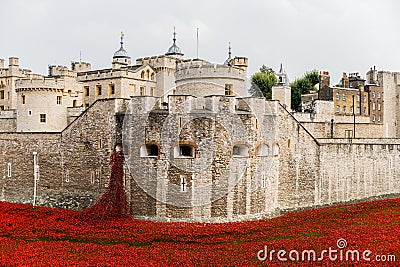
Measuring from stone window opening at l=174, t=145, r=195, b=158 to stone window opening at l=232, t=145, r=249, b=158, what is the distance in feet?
7.58

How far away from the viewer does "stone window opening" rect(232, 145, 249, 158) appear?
2683 centimetres

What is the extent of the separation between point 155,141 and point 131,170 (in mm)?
2097

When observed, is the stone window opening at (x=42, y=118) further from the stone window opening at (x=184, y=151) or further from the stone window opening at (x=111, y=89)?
the stone window opening at (x=184, y=151)

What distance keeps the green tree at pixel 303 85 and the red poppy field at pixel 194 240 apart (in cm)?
3741

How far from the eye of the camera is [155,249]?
20.5 m

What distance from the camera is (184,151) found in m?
26.5

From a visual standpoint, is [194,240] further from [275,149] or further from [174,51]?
[174,51]

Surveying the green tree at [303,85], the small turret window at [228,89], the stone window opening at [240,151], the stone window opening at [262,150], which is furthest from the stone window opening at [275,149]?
the green tree at [303,85]

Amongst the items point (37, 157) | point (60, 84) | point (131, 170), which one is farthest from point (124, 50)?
point (131, 170)

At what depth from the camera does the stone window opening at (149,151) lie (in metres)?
26.4

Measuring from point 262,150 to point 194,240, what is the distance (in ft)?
25.8

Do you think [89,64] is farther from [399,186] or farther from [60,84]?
[399,186]

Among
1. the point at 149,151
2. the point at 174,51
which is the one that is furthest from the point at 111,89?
the point at 149,151

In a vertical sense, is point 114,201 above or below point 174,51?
below
